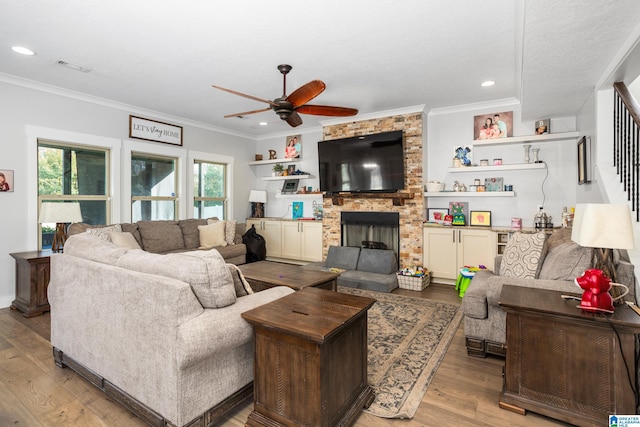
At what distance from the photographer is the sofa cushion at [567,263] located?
2.37 metres

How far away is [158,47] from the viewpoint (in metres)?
3.06

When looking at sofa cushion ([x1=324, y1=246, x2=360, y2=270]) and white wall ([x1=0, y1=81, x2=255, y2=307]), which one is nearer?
white wall ([x1=0, y1=81, x2=255, y2=307])

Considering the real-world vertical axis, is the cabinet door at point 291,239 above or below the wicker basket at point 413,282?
above

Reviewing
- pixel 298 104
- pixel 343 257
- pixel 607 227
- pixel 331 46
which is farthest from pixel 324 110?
pixel 343 257

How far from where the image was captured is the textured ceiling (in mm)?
2367

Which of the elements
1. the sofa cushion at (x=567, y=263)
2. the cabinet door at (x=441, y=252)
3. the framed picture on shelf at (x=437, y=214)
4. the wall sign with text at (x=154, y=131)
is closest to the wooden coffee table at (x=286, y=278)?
the sofa cushion at (x=567, y=263)

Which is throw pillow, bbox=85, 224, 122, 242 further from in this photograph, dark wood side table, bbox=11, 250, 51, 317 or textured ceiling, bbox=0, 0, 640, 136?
textured ceiling, bbox=0, 0, 640, 136

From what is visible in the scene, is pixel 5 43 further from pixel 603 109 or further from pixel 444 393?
pixel 603 109

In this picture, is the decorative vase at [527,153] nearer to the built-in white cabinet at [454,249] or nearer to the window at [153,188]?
the built-in white cabinet at [454,249]

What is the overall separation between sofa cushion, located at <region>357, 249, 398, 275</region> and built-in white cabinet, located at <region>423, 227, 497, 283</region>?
0.50 meters

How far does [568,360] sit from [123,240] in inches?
179

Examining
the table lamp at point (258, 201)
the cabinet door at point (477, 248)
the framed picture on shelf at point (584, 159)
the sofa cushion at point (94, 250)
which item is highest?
the framed picture on shelf at point (584, 159)

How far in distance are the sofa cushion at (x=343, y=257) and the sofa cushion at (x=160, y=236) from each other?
7.88ft

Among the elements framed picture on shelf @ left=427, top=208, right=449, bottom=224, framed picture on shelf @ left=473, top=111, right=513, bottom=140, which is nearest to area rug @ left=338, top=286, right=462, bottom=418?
framed picture on shelf @ left=427, top=208, right=449, bottom=224
